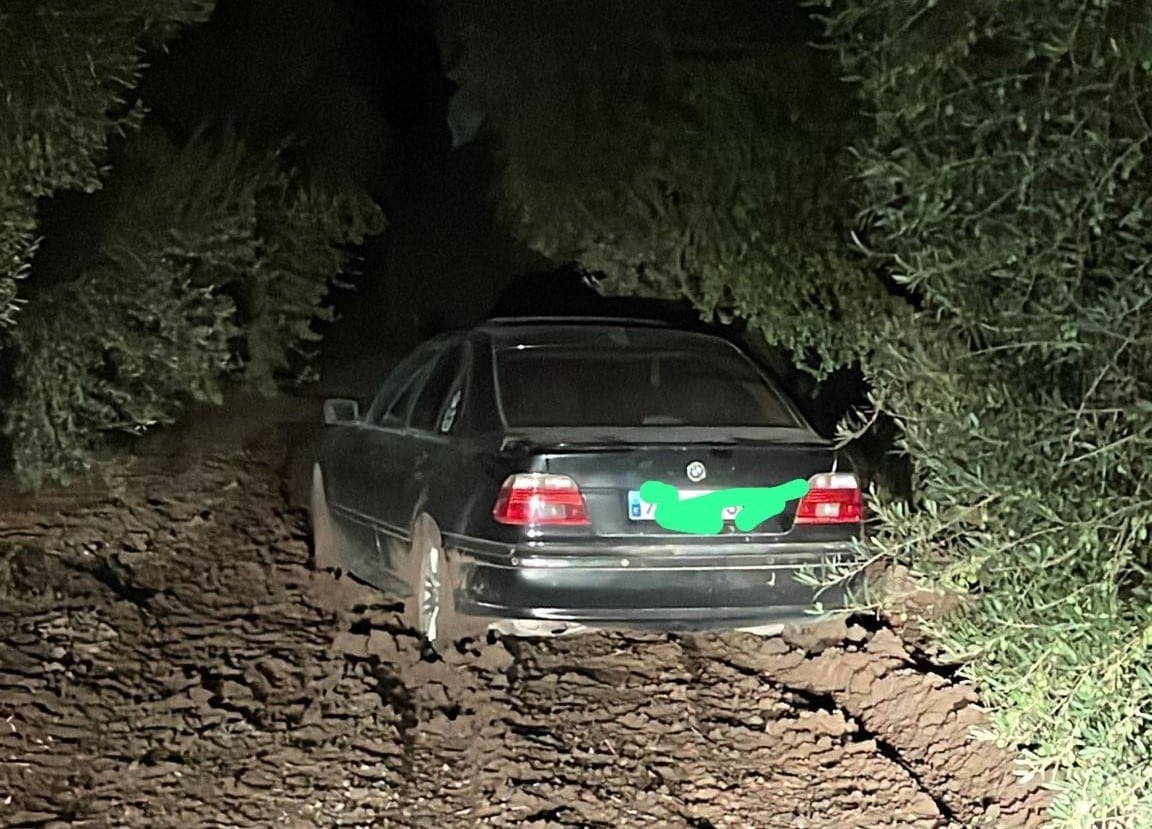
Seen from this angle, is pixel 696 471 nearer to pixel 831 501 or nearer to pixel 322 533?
pixel 831 501

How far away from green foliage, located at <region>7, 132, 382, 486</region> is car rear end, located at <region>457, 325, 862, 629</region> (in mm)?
3286

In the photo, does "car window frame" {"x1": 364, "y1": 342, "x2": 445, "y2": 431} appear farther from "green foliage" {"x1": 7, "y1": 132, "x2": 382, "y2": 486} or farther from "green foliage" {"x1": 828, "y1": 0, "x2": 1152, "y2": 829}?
"green foliage" {"x1": 828, "y1": 0, "x2": 1152, "y2": 829}

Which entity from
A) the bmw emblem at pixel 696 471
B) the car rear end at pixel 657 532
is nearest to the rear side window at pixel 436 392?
the car rear end at pixel 657 532

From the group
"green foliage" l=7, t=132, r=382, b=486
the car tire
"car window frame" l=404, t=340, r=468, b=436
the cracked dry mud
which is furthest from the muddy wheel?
the car tire

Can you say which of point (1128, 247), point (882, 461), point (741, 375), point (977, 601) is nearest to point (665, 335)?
point (741, 375)

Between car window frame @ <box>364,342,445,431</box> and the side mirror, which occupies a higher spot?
car window frame @ <box>364,342,445,431</box>

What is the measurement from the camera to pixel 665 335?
8070mm

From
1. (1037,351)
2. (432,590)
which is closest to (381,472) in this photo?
(432,590)

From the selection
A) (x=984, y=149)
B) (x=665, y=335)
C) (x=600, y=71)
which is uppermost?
(x=600, y=71)

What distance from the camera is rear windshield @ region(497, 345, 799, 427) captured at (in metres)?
7.31

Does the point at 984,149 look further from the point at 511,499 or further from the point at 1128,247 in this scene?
the point at 511,499

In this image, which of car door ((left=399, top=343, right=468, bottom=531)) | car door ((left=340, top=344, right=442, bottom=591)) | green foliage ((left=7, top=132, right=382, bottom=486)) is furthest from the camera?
green foliage ((left=7, top=132, right=382, bottom=486))

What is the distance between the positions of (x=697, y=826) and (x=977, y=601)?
133 centimetres

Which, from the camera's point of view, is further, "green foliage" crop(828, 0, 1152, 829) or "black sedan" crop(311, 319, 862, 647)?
"black sedan" crop(311, 319, 862, 647)
